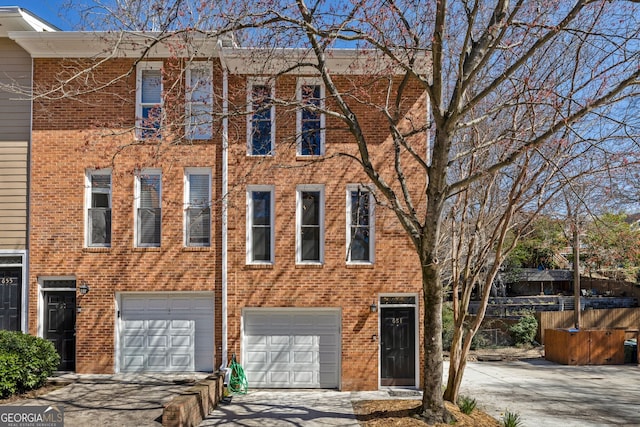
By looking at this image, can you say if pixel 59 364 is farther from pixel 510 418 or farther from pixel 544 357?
pixel 544 357

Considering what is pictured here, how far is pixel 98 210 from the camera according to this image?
13438mm

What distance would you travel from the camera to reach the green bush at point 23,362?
35.2 feet

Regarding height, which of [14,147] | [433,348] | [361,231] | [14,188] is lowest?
[433,348]

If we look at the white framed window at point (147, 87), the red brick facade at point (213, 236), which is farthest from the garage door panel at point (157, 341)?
the white framed window at point (147, 87)

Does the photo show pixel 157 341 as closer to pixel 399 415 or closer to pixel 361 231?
pixel 361 231

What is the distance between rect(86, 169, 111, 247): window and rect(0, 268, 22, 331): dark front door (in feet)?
6.54

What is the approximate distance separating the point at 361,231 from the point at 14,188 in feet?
29.0

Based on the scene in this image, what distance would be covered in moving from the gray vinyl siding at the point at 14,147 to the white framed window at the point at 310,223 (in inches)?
271

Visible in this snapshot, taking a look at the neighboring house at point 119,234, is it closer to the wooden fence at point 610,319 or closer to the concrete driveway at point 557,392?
the concrete driveway at point 557,392

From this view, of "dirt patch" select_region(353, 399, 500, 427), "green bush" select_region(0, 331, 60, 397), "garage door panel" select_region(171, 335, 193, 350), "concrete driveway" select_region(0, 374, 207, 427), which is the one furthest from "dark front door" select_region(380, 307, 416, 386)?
"green bush" select_region(0, 331, 60, 397)

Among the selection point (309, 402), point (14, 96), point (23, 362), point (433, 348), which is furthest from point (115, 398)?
point (14, 96)

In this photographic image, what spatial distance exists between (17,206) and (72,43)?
429 cm

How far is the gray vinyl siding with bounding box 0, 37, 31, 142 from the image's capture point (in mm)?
13422

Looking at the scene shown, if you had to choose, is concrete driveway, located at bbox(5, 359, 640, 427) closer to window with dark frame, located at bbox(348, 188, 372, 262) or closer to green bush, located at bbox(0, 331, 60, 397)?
green bush, located at bbox(0, 331, 60, 397)
